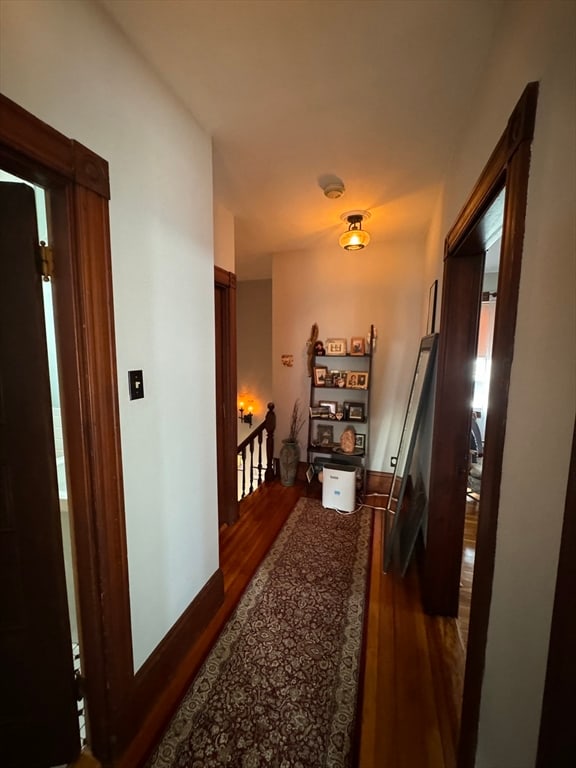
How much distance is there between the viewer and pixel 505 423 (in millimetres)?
833

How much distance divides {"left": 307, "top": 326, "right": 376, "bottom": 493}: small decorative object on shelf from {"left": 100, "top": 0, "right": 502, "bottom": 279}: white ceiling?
1.61m

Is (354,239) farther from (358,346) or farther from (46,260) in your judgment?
(46,260)

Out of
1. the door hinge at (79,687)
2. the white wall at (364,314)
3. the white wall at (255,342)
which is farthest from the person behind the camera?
the white wall at (255,342)

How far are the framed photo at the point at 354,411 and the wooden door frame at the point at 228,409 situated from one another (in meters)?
1.32

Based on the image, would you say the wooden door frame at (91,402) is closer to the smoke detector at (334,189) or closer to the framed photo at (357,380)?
the smoke detector at (334,189)

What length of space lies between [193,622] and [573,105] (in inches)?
89.9

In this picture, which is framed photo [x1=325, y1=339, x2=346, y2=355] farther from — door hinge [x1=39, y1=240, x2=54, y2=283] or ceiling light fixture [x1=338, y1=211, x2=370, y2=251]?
door hinge [x1=39, y1=240, x2=54, y2=283]

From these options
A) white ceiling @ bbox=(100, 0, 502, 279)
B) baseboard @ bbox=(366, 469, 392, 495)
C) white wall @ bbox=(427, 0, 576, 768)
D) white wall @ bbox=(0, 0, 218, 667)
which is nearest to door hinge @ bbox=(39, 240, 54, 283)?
white wall @ bbox=(0, 0, 218, 667)

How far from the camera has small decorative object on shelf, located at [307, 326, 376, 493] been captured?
330cm

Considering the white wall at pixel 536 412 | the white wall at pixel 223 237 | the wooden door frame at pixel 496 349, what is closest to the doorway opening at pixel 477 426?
the wooden door frame at pixel 496 349

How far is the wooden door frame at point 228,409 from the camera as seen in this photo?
8.48ft

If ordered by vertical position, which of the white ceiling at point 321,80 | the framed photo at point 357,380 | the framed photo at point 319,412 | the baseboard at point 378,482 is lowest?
the baseboard at point 378,482

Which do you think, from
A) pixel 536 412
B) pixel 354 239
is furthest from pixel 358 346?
pixel 536 412

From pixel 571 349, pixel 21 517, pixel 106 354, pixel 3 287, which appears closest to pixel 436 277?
pixel 571 349
